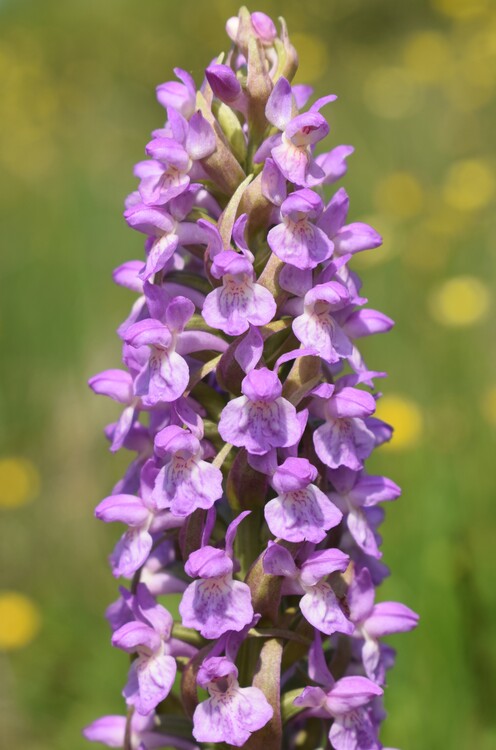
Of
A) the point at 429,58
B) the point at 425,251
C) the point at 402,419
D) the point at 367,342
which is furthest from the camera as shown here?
the point at 429,58

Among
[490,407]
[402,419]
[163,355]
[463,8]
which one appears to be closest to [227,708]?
[163,355]

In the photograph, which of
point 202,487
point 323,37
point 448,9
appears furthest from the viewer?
point 323,37

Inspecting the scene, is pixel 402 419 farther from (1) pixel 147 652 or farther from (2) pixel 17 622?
(1) pixel 147 652

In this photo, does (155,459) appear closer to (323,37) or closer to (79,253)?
(79,253)

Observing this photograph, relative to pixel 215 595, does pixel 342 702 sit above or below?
below

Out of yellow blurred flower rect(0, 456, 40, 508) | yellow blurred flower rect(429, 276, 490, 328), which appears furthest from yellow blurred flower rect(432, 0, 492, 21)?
yellow blurred flower rect(0, 456, 40, 508)

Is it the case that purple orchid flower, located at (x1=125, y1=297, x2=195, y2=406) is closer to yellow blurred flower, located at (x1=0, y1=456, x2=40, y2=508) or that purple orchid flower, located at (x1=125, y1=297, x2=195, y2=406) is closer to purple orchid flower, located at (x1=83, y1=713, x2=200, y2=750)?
purple orchid flower, located at (x1=83, y1=713, x2=200, y2=750)

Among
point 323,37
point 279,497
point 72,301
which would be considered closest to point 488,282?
point 72,301
